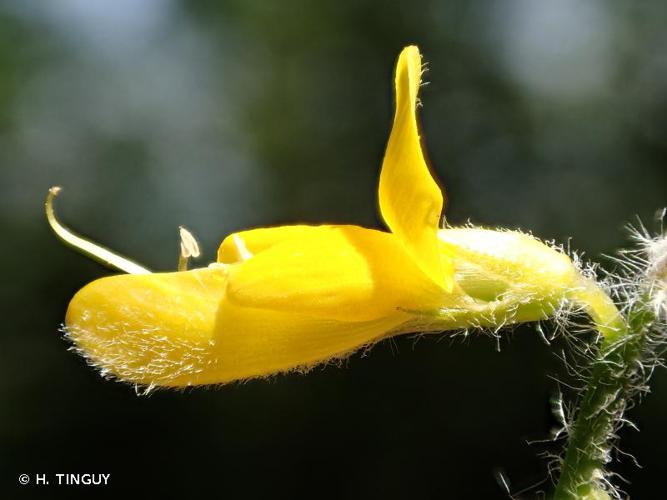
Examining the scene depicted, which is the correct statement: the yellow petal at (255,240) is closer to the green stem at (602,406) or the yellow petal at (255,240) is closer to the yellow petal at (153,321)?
the yellow petal at (153,321)

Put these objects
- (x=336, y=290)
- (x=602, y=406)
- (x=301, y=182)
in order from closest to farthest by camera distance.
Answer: (x=602, y=406)
(x=336, y=290)
(x=301, y=182)

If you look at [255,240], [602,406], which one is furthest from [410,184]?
[602,406]

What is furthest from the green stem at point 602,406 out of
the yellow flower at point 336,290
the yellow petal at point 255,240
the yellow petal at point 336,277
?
the yellow petal at point 255,240

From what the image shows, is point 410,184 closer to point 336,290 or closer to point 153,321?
point 336,290

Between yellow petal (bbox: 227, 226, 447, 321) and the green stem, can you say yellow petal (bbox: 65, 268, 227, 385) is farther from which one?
the green stem

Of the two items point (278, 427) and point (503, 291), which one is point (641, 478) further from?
point (503, 291)

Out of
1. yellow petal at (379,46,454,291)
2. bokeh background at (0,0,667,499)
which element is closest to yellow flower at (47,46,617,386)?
yellow petal at (379,46,454,291)
